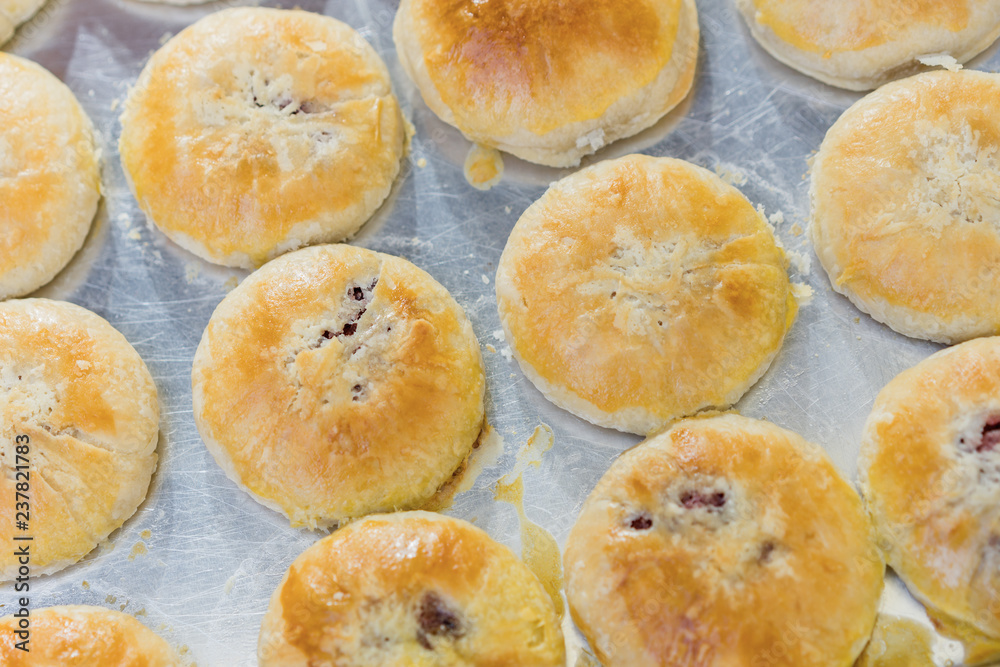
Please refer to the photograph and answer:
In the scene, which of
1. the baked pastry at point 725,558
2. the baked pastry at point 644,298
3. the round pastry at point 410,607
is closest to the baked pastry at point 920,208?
the baked pastry at point 644,298

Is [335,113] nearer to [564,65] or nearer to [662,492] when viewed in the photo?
[564,65]

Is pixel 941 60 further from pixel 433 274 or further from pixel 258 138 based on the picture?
pixel 258 138

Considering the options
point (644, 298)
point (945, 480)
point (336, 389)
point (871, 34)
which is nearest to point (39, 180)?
point (336, 389)

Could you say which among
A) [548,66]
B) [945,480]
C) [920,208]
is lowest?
[945,480]

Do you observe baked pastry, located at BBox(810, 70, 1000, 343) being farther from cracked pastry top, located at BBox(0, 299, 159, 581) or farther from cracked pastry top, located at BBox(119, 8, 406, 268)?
cracked pastry top, located at BBox(0, 299, 159, 581)

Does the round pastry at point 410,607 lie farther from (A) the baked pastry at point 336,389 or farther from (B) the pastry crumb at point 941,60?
(B) the pastry crumb at point 941,60

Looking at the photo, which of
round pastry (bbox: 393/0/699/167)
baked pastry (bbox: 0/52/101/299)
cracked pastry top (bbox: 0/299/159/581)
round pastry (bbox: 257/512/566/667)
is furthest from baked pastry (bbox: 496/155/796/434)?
baked pastry (bbox: 0/52/101/299)
